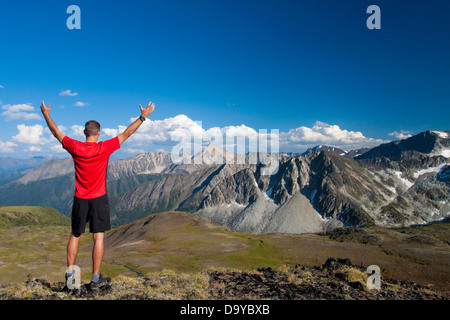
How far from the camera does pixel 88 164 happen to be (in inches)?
372

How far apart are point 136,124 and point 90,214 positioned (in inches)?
155

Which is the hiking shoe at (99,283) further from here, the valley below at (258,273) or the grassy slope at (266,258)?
the grassy slope at (266,258)

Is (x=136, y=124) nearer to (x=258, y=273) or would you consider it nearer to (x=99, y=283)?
(x=99, y=283)

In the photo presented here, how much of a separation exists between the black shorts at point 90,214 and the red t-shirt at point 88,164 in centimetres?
23

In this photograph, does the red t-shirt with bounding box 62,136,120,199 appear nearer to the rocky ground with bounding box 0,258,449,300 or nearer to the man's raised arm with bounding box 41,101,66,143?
the man's raised arm with bounding box 41,101,66,143

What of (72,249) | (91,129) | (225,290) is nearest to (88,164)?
(91,129)

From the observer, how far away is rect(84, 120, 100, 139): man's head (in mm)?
9906

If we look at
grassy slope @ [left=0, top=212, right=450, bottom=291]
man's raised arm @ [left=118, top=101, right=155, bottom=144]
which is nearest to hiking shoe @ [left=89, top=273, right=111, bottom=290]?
man's raised arm @ [left=118, top=101, right=155, bottom=144]

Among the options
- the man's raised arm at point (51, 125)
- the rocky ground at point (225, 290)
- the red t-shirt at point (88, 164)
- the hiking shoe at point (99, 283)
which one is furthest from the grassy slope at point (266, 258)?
the man's raised arm at point (51, 125)
